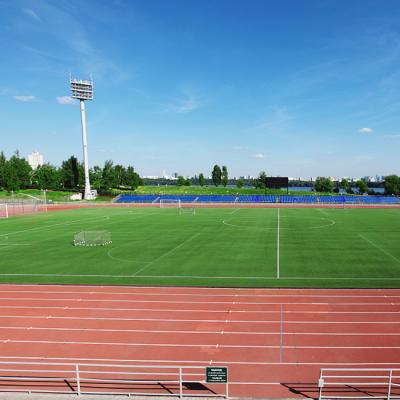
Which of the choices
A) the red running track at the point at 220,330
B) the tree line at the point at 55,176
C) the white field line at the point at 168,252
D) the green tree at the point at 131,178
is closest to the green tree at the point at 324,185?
the green tree at the point at 131,178

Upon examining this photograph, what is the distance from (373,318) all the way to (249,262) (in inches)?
432

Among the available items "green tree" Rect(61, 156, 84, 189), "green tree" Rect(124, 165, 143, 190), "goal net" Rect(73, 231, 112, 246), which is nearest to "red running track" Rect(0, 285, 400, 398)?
"goal net" Rect(73, 231, 112, 246)

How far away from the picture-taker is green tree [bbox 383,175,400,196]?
13562 centimetres

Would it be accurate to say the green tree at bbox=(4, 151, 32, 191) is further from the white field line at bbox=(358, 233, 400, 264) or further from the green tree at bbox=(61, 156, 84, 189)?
the white field line at bbox=(358, 233, 400, 264)

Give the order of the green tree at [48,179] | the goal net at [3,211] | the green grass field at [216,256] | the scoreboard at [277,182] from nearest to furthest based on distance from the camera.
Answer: the green grass field at [216,256], the goal net at [3,211], the scoreboard at [277,182], the green tree at [48,179]

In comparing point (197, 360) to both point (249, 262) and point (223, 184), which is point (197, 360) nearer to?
point (249, 262)

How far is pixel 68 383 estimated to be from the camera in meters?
10.7

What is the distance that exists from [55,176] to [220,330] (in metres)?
113

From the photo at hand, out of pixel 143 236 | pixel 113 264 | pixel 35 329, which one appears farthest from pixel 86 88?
pixel 35 329

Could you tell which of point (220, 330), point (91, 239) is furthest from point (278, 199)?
point (220, 330)

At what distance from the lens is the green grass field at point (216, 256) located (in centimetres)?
2109

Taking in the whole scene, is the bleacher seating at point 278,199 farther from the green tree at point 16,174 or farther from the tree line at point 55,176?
the green tree at point 16,174

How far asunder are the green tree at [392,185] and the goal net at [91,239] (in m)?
135

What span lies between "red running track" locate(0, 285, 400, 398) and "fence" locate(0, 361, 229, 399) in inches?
21.8
